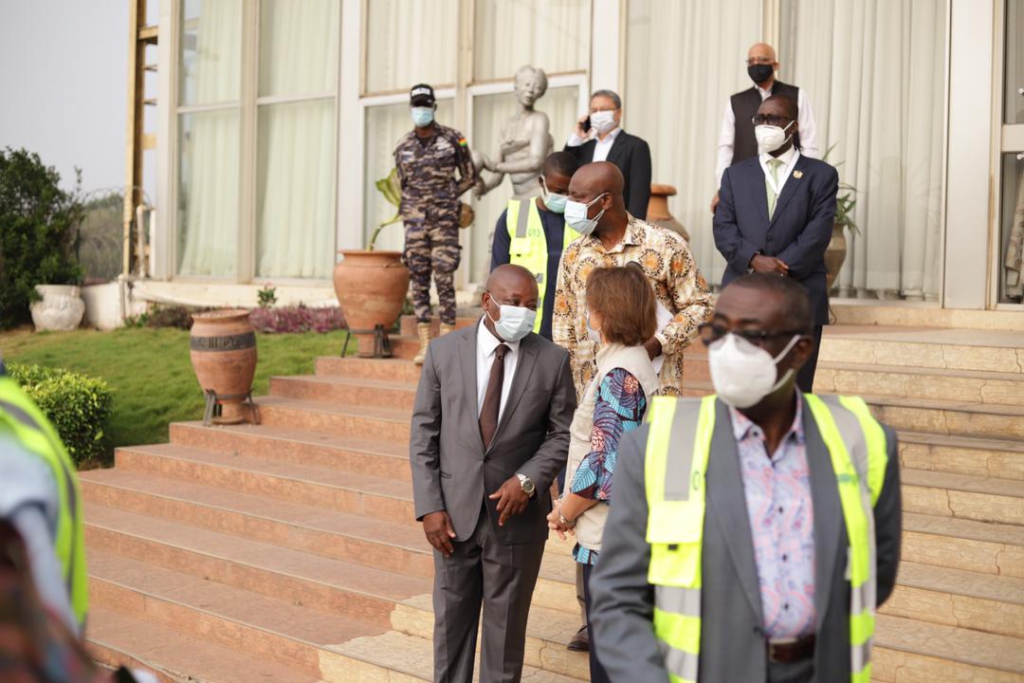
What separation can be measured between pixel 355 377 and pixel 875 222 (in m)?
4.92

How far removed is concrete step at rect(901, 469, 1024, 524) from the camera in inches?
226

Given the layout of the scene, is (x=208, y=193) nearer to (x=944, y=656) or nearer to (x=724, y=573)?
(x=944, y=656)

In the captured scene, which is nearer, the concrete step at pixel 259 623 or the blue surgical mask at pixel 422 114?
the concrete step at pixel 259 623

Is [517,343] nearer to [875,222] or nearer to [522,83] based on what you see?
[522,83]

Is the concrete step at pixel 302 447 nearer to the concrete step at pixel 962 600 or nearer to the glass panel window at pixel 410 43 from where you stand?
the concrete step at pixel 962 600

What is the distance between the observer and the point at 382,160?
14688 mm

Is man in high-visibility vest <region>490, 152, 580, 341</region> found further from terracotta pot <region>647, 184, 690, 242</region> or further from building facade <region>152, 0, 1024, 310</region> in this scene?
building facade <region>152, 0, 1024, 310</region>

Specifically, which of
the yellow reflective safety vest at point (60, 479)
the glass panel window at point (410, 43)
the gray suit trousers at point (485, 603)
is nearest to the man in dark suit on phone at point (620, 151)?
the gray suit trousers at point (485, 603)

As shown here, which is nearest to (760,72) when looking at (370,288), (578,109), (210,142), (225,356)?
(370,288)

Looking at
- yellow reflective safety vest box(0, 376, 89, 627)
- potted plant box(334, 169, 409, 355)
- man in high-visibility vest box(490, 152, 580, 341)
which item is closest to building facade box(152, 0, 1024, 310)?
potted plant box(334, 169, 409, 355)

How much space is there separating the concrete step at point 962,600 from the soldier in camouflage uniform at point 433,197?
4.69 metres

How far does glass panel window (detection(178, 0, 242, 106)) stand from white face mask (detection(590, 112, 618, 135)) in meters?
9.79

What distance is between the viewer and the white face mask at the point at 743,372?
255cm

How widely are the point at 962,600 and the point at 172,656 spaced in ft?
13.9
